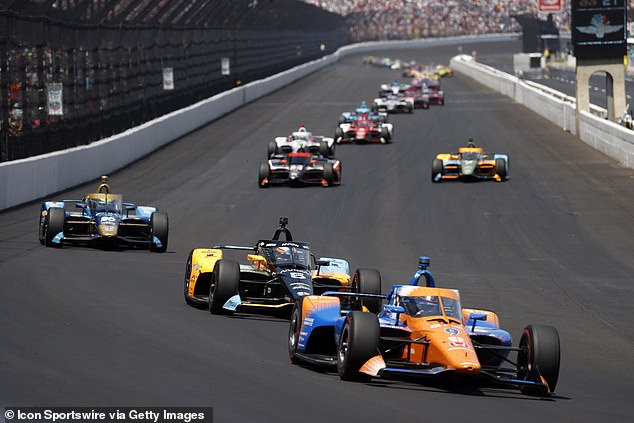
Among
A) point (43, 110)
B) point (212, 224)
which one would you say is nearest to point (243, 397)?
point (212, 224)

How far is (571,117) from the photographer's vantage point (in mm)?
48500

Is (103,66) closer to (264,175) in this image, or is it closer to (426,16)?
(264,175)

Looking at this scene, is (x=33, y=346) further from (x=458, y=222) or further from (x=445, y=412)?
(x=458, y=222)

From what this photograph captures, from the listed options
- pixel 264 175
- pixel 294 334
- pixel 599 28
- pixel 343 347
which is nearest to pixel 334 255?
pixel 294 334

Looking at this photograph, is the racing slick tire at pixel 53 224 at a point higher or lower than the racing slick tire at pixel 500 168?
higher

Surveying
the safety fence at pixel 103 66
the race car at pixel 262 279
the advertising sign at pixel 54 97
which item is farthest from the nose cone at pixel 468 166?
the race car at pixel 262 279

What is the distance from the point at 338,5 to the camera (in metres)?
156

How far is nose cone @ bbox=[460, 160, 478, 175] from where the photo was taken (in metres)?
34.2

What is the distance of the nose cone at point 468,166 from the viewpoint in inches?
1345

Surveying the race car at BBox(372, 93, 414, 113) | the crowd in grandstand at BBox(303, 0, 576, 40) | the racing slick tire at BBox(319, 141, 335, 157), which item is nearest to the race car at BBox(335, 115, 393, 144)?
the racing slick tire at BBox(319, 141, 335, 157)

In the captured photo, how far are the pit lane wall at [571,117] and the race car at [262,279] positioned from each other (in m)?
22.1

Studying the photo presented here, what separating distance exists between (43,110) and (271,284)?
54.8 feet

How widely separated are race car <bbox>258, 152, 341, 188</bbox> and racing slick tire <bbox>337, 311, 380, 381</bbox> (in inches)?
842

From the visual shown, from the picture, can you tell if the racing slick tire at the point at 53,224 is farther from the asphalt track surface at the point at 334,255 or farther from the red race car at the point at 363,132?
the red race car at the point at 363,132
